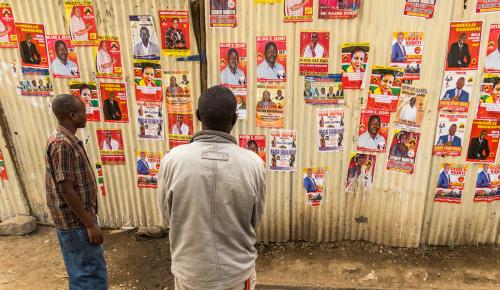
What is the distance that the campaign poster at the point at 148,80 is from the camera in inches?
145

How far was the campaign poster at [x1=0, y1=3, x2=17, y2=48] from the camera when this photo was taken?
372cm

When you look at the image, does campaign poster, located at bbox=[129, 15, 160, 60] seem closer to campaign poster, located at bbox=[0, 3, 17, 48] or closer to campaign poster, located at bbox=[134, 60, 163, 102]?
campaign poster, located at bbox=[134, 60, 163, 102]

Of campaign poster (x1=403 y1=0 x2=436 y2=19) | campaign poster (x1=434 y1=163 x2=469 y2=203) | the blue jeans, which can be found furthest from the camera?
campaign poster (x1=434 y1=163 x2=469 y2=203)

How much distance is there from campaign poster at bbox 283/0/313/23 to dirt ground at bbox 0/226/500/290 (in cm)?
230

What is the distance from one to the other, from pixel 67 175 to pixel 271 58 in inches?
77.5

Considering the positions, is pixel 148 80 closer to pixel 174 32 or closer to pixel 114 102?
pixel 114 102

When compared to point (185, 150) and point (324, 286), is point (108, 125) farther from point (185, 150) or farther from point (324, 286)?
point (324, 286)

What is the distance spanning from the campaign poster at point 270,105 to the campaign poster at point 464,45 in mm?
1493

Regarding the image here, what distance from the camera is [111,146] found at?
13.2 feet

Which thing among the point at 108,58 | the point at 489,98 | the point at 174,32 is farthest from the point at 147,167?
the point at 489,98

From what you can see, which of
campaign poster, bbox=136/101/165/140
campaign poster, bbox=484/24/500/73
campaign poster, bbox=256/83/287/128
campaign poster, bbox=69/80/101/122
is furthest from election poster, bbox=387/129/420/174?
campaign poster, bbox=69/80/101/122

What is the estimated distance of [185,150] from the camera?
74.0 inches

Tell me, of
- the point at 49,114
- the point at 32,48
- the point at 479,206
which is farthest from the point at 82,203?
the point at 479,206

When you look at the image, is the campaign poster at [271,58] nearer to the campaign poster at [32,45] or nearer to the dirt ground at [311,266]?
the dirt ground at [311,266]
